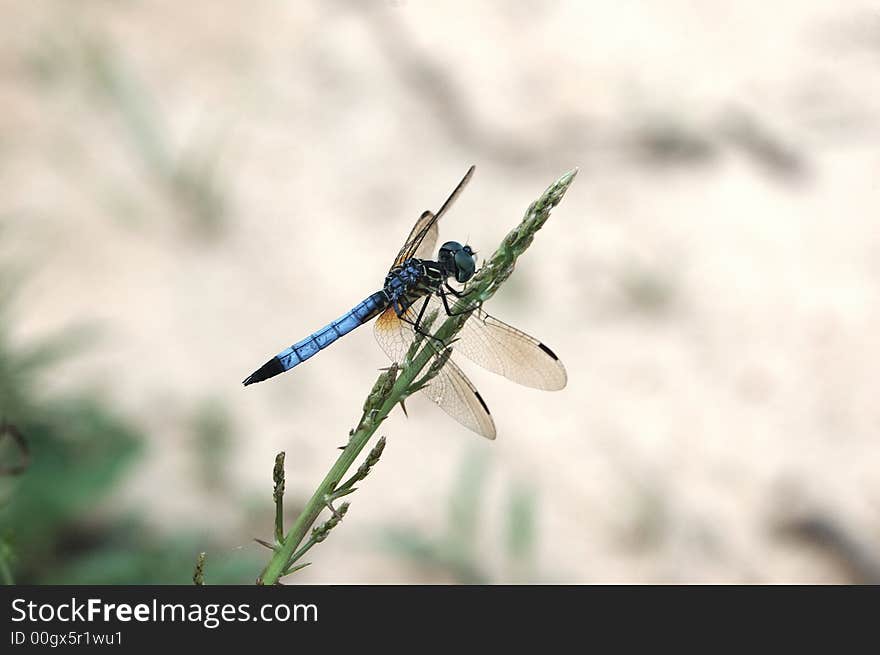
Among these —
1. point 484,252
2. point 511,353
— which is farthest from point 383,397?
point 484,252

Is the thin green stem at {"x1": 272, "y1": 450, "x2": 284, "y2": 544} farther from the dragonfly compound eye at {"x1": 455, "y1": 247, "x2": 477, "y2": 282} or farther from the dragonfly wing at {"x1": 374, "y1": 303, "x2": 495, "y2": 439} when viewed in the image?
the dragonfly compound eye at {"x1": 455, "y1": 247, "x2": 477, "y2": 282}

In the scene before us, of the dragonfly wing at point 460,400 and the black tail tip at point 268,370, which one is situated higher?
the black tail tip at point 268,370

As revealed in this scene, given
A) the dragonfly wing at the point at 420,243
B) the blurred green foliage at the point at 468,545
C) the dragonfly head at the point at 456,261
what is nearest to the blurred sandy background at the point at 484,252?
the blurred green foliage at the point at 468,545

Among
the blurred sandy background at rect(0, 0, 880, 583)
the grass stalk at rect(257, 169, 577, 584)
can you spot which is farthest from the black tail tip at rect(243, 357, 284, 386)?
the blurred sandy background at rect(0, 0, 880, 583)

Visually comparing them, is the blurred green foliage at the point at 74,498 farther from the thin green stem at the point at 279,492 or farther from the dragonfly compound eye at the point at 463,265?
the thin green stem at the point at 279,492

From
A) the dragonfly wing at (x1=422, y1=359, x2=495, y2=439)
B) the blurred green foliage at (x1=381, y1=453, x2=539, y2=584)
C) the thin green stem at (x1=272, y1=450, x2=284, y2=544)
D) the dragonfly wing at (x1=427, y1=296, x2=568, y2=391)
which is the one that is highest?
the blurred green foliage at (x1=381, y1=453, x2=539, y2=584)

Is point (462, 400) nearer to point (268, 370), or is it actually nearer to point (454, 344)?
point (454, 344)
